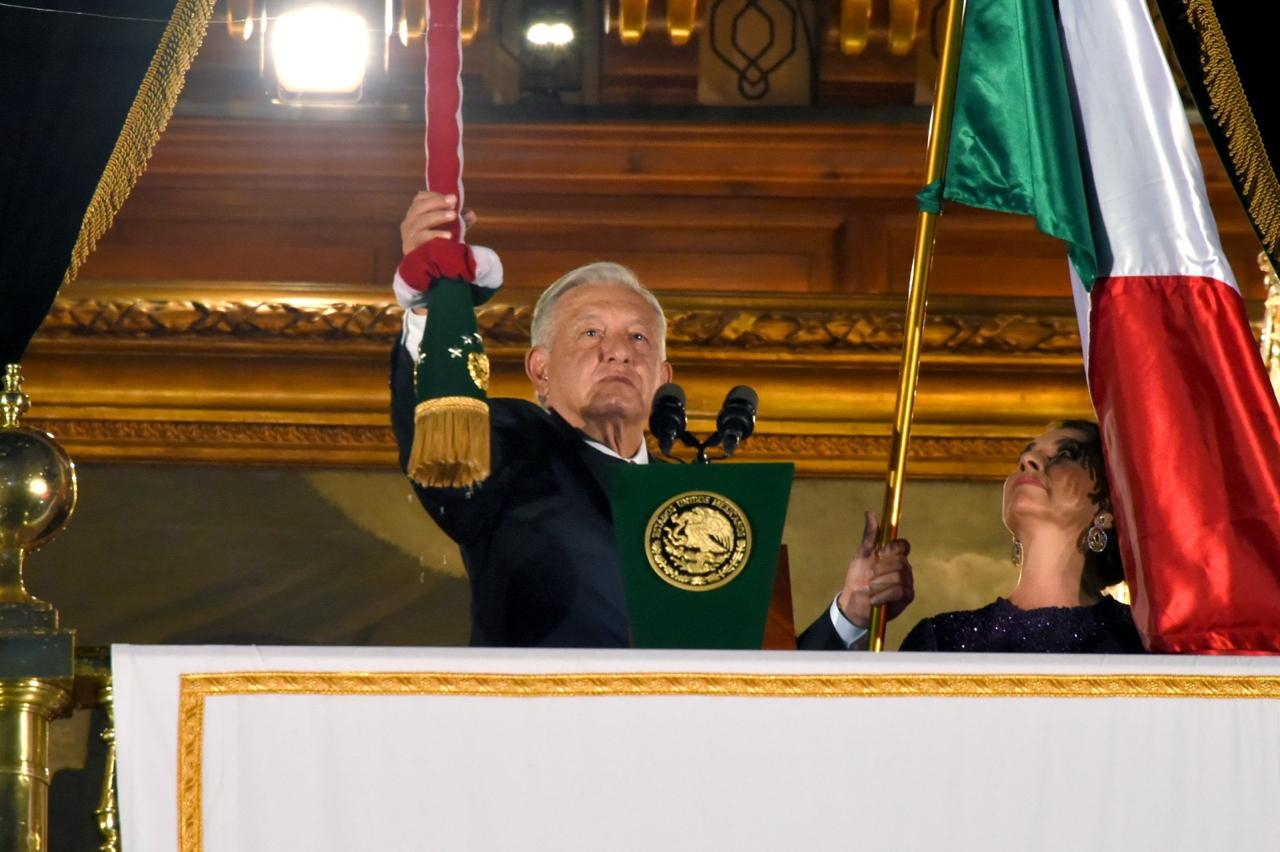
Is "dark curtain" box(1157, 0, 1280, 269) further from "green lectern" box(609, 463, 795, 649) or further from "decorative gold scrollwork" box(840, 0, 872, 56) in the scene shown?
"decorative gold scrollwork" box(840, 0, 872, 56)

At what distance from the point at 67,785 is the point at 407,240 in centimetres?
152

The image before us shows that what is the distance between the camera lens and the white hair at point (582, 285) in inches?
138

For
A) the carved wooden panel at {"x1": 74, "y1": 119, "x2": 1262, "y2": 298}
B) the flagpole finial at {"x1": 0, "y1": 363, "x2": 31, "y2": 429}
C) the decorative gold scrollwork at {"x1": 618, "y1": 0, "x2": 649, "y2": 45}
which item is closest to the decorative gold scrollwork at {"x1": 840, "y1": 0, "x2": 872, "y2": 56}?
the carved wooden panel at {"x1": 74, "y1": 119, "x2": 1262, "y2": 298}

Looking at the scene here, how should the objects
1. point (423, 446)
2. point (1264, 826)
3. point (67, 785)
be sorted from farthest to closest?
point (67, 785) < point (423, 446) < point (1264, 826)

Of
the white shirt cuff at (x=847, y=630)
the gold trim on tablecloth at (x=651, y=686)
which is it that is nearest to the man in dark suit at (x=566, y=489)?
the white shirt cuff at (x=847, y=630)

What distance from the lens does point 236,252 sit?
4.63 metres

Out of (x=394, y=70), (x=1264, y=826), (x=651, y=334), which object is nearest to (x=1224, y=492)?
(x=1264, y=826)

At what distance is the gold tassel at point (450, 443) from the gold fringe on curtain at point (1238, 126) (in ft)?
3.57

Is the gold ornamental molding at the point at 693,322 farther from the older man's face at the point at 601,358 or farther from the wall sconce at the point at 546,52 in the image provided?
the older man's face at the point at 601,358

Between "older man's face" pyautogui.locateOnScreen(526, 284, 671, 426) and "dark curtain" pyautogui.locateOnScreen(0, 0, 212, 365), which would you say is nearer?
"dark curtain" pyautogui.locateOnScreen(0, 0, 212, 365)

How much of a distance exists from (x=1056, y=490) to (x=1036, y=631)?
204 millimetres

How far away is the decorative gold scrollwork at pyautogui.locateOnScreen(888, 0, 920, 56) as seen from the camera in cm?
430

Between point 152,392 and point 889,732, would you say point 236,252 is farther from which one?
point 889,732

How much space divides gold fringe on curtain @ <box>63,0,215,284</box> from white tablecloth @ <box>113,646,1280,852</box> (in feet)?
2.64
